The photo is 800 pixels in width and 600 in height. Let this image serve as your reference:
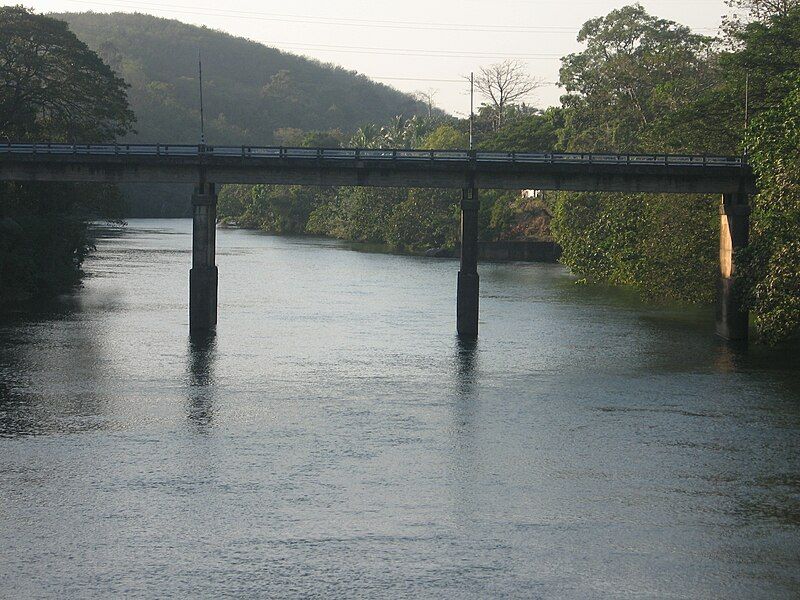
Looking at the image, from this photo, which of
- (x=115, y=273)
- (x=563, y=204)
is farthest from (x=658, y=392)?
(x=115, y=273)

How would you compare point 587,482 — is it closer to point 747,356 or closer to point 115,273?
point 747,356

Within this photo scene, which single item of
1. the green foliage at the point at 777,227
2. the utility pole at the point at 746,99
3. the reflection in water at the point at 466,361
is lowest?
the reflection in water at the point at 466,361

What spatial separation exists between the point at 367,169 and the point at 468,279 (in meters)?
8.38

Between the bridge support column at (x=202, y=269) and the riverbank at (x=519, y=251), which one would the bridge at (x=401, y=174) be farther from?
the riverbank at (x=519, y=251)

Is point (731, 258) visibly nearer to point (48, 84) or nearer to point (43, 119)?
point (48, 84)

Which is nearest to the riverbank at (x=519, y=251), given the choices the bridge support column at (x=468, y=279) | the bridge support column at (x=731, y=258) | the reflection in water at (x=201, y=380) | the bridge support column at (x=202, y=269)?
the bridge support column at (x=468, y=279)

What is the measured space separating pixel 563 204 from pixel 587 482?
73.6 metres

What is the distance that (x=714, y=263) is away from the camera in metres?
73.2

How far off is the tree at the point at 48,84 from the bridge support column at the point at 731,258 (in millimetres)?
38888

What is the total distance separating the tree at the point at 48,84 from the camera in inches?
2975

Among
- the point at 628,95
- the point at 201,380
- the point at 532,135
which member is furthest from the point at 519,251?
the point at 201,380

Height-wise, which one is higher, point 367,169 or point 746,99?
point 746,99

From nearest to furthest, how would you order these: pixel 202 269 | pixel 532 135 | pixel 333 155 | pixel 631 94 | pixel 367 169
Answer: pixel 333 155, pixel 202 269, pixel 367 169, pixel 631 94, pixel 532 135

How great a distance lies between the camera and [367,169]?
64375 millimetres
